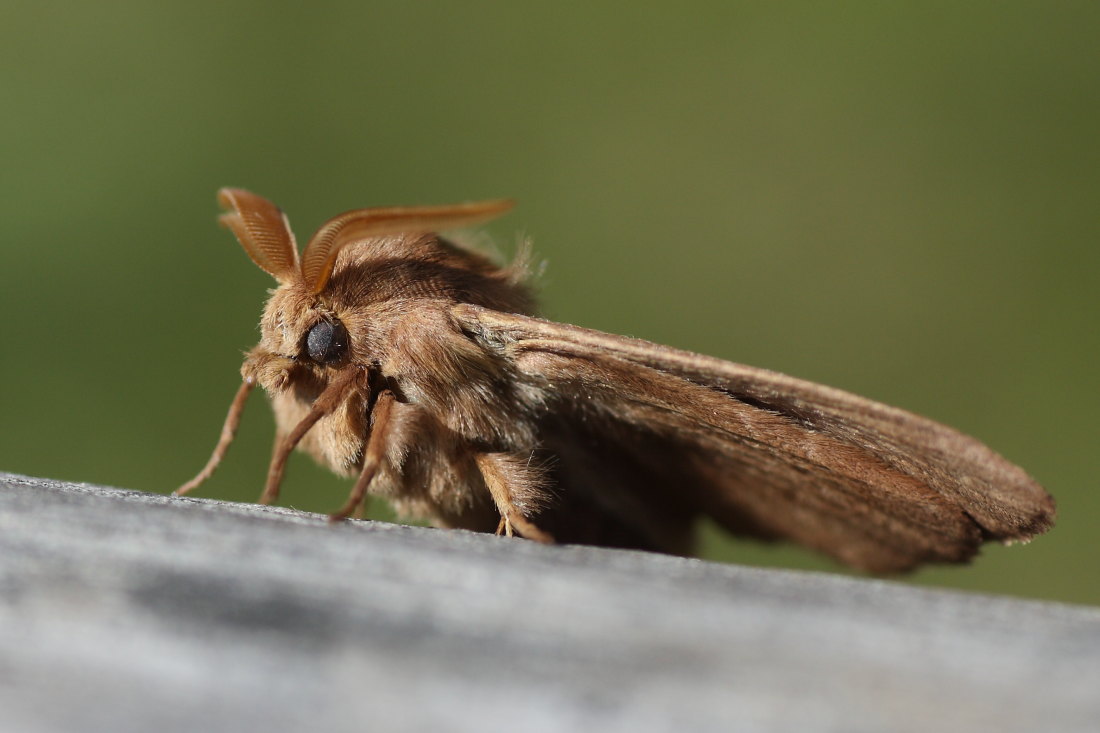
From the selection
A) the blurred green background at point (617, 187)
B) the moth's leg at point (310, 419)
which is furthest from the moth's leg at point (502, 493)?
the blurred green background at point (617, 187)

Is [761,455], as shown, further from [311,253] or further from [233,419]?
[233,419]

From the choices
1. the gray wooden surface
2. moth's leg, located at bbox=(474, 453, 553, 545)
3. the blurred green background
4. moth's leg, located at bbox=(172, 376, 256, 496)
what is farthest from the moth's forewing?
the blurred green background

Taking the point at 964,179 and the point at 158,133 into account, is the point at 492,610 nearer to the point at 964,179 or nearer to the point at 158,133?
the point at 158,133

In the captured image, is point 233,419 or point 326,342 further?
point 233,419

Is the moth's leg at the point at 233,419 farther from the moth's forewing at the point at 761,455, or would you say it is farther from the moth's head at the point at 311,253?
the moth's forewing at the point at 761,455

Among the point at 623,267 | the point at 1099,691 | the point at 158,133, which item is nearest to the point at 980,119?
the point at 623,267

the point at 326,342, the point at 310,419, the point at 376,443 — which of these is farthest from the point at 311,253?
the point at 376,443
